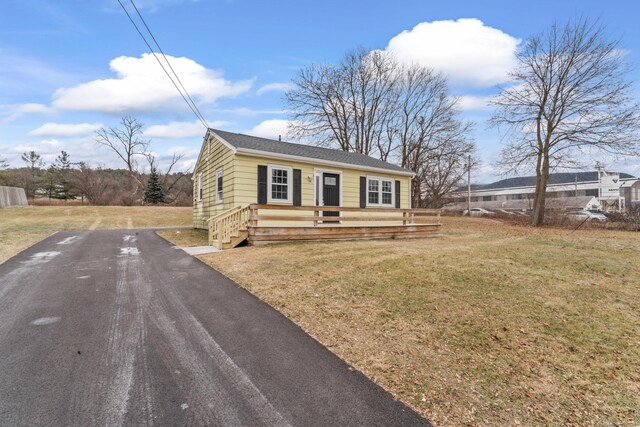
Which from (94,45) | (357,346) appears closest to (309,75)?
(94,45)

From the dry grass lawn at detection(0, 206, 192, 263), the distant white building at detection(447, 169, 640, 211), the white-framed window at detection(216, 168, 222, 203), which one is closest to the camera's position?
the white-framed window at detection(216, 168, 222, 203)

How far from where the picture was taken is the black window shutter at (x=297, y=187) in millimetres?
12016

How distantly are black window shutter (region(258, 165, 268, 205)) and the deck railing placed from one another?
0.40 metres

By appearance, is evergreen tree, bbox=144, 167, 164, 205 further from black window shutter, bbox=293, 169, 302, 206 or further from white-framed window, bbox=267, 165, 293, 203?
black window shutter, bbox=293, 169, 302, 206

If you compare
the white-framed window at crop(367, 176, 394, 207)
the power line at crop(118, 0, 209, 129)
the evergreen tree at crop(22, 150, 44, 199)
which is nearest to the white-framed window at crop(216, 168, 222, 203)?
the power line at crop(118, 0, 209, 129)

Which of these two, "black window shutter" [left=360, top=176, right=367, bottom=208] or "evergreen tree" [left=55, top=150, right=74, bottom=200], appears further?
"evergreen tree" [left=55, top=150, right=74, bottom=200]

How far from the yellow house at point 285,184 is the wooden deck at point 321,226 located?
5cm

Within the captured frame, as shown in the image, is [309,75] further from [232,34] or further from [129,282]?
[129,282]

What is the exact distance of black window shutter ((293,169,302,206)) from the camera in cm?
1202

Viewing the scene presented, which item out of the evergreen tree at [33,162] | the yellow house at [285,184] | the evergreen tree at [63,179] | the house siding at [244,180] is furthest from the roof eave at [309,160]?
the evergreen tree at [33,162]

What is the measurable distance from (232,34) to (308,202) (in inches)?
276

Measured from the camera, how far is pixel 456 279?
5.44 meters

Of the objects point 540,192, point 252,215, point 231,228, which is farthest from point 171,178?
point 540,192

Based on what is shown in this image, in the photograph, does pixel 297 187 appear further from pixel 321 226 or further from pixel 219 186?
pixel 219 186
